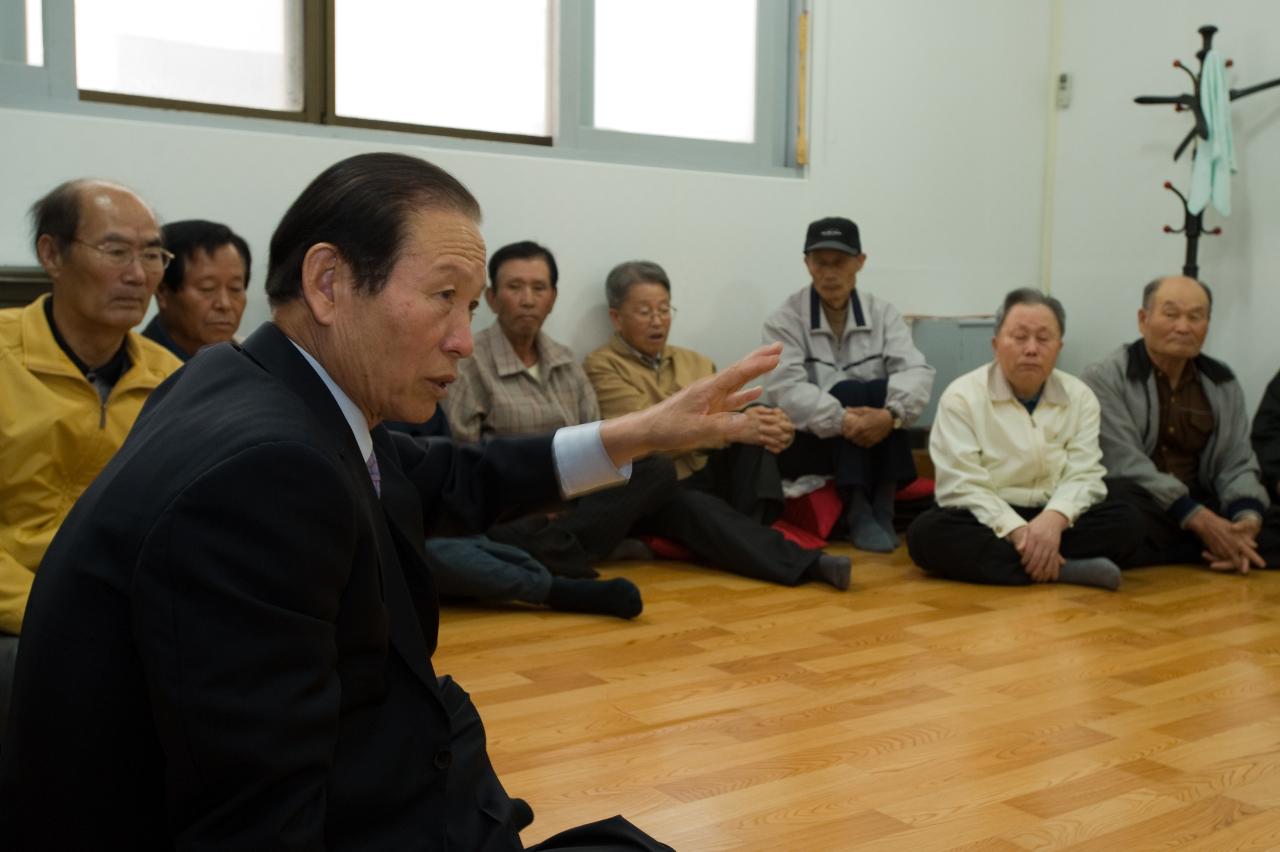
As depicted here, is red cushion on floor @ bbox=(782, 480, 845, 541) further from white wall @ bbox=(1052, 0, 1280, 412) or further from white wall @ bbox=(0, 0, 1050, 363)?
white wall @ bbox=(1052, 0, 1280, 412)

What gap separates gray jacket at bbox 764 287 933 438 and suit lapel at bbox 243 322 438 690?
3.55 meters

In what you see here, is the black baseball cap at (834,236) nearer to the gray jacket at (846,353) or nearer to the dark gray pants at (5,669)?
the gray jacket at (846,353)

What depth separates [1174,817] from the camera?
2.08 meters

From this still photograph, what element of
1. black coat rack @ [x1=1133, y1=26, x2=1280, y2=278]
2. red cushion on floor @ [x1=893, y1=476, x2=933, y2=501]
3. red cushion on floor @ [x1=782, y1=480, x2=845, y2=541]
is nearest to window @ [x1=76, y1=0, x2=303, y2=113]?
red cushion on floor @ [x1=782, y1=480, x2=845, y2=541]

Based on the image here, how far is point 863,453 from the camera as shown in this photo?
15.2 feet

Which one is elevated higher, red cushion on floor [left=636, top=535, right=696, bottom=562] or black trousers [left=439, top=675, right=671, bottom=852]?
black trousers [left=439, top=675, right=671, bottom=852]

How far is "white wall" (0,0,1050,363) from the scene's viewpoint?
12.7 feet

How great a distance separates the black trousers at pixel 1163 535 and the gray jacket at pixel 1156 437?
3cm

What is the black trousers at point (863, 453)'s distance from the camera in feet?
15.3

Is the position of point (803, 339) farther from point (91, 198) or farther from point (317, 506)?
point (317, 506)

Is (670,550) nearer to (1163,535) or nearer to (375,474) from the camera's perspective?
(1163,535)

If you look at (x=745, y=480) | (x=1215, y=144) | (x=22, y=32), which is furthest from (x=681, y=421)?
(x=1215, y=144)

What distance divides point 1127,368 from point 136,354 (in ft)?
11.1

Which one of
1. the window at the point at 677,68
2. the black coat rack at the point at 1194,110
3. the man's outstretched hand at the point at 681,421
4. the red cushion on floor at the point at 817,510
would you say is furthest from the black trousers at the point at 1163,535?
the man's outstretched hand at the point at 681,421
